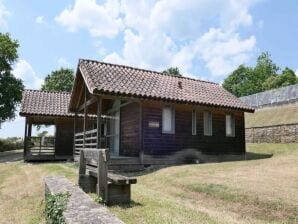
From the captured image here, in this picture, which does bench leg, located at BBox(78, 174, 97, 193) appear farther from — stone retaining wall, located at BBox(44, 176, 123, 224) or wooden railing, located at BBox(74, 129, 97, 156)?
wooden railing, located at BBox(74, 129, 97, 156)

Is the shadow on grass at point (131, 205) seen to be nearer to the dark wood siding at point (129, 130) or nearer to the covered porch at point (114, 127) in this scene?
the covered porch at point (114, 127)

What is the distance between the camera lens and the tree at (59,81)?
55188 millimetres

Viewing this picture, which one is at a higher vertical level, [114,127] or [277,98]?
[277,98]

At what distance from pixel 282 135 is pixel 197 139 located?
10700 millimetres

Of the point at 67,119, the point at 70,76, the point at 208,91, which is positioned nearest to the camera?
the point at 208,91

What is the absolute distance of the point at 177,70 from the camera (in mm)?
67312

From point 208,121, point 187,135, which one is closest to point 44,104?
point 187,135

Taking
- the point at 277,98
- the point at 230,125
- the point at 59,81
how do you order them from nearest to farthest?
the point at 230,125 < the point at 277,98 < the point at 59,81

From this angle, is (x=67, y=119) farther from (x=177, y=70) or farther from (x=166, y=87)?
(x=177, y=70)

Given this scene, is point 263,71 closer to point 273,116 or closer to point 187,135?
point 273,116

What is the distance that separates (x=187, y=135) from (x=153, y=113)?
2.40 meters

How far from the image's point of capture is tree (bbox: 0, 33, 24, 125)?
A: 3597 cm

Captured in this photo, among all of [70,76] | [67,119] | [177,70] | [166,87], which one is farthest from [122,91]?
[177,70]

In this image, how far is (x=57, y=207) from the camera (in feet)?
19.6
